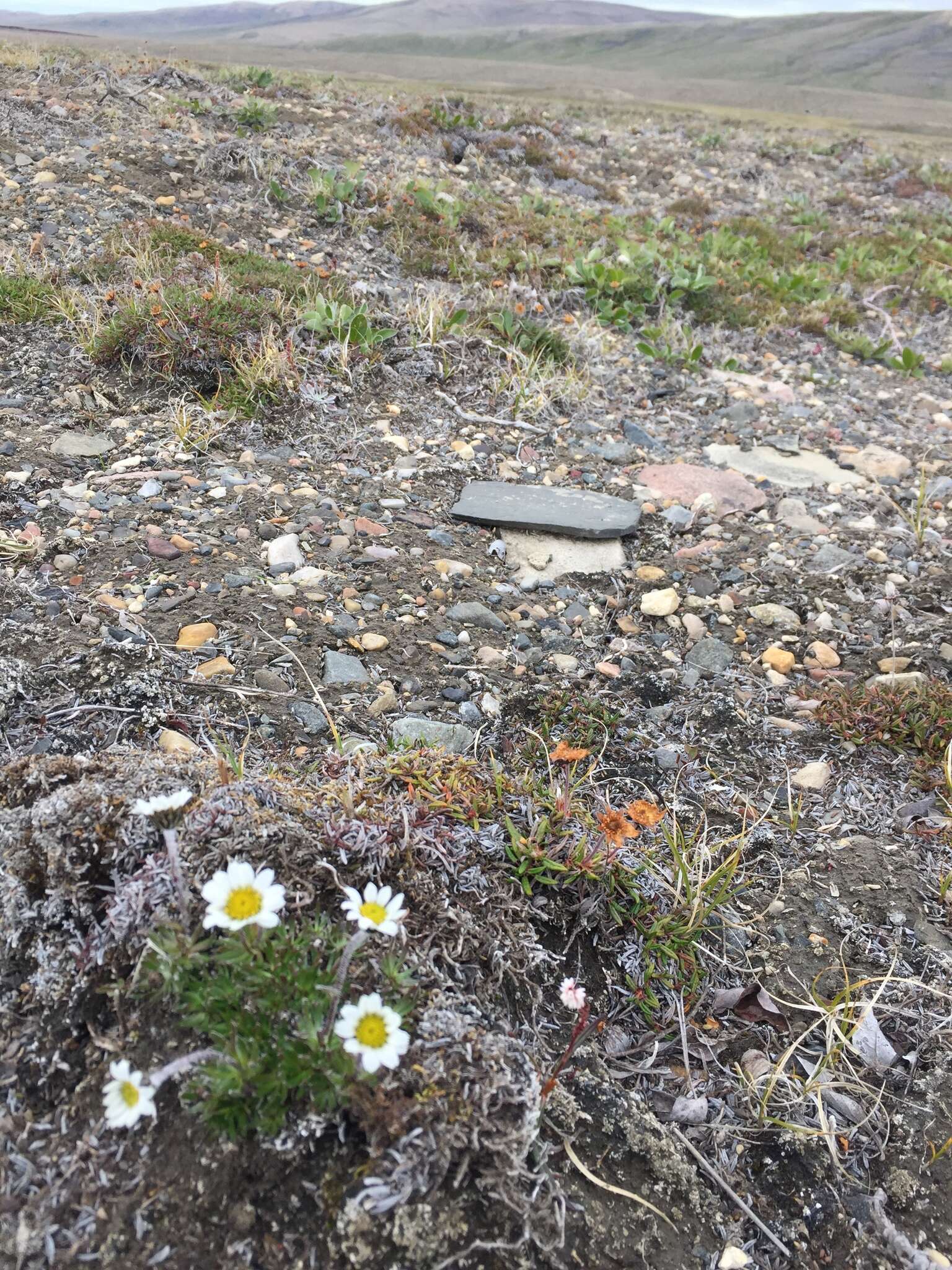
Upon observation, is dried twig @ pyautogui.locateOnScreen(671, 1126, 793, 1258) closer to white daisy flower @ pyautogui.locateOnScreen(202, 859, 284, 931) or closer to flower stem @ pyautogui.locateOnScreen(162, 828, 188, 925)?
white daisy flower @ pyautogui.locateOnScreen(202, 859, 284, 931)

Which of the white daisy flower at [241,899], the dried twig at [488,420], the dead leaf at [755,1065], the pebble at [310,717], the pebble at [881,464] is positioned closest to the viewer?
the white daisy flower at [241,899]

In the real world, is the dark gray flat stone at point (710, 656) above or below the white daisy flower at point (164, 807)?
below

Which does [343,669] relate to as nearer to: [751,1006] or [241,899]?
[241,899]

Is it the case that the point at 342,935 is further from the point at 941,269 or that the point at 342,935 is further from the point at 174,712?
the point at 941,269

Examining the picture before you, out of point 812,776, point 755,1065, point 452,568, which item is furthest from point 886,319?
point 755,1065

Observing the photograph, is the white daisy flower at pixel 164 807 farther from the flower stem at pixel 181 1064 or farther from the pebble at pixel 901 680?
the pebble at pixel 901 680

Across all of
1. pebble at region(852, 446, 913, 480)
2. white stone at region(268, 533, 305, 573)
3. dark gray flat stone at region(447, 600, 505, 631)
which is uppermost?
white stone at region(268, 533, 305, 573)

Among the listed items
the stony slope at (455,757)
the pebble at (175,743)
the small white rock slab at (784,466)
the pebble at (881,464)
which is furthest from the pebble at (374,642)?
the pebble at (881,464)

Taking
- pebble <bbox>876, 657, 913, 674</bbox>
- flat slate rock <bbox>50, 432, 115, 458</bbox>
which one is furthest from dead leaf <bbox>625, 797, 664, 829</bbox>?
flat slate rock <bbox>50, 432, 115, 458</bbox>
